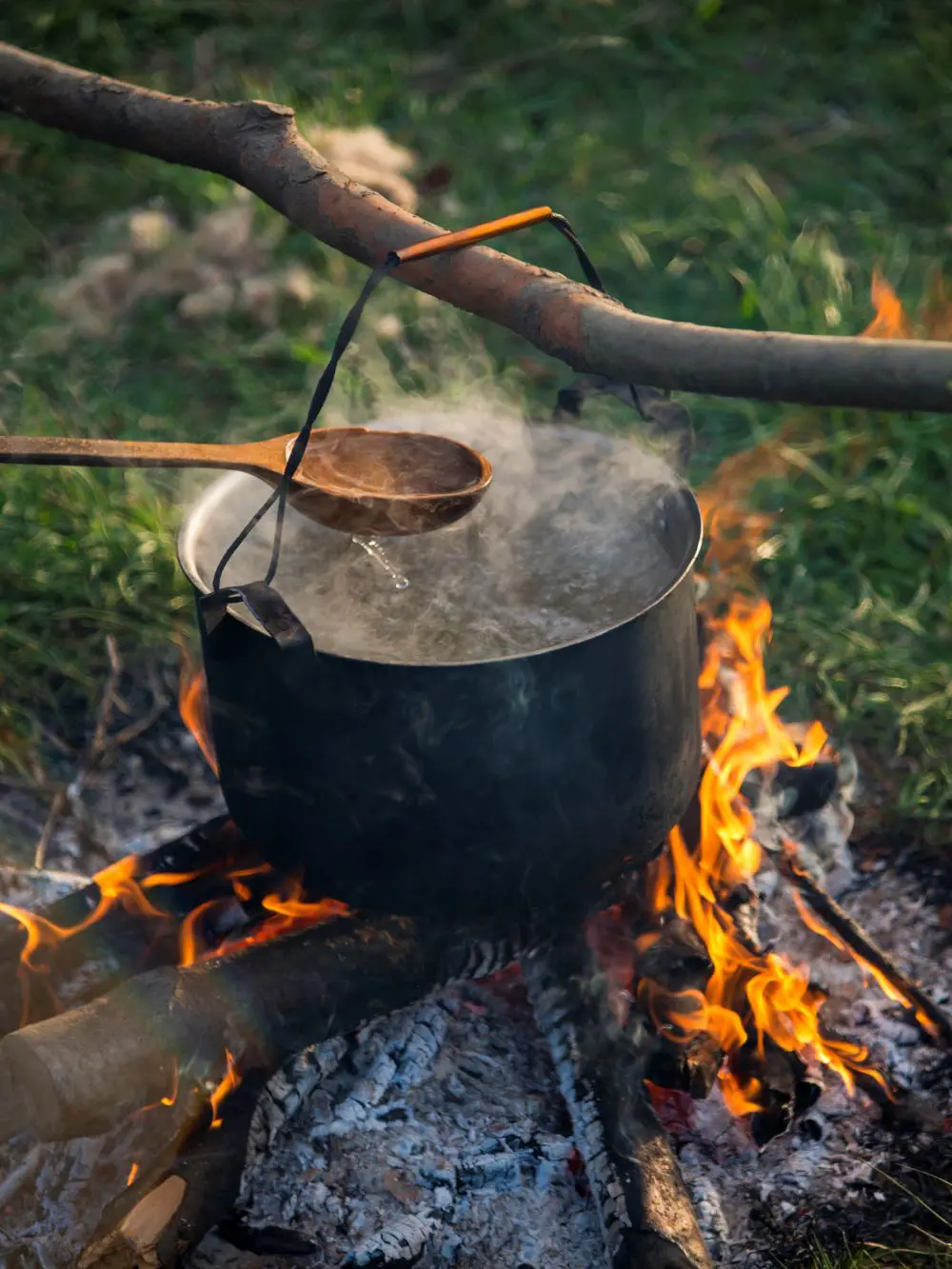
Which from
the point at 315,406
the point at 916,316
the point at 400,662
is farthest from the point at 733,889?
the point at 916,316

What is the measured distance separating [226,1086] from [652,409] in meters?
1.49

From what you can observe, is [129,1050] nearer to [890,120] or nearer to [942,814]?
[942,814]

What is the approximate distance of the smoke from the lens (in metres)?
2.42

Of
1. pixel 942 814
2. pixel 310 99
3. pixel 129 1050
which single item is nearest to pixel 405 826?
pixel 129 1050

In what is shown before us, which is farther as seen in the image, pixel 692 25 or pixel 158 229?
pixel 692 25

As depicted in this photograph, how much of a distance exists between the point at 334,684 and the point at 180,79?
5085 mm

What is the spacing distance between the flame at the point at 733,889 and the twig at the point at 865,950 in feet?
0.12

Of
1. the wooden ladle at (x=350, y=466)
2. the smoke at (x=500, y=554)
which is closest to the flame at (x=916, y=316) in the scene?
the smoke at (x=500, y=554)

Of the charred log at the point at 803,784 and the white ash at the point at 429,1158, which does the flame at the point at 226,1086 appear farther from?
the charred log at the point at 803,784

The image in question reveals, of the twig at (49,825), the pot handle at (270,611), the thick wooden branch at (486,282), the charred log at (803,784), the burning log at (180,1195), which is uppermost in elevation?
the thick wooden branch at (486,282)

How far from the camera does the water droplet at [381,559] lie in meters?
2.58

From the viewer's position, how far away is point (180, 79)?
239 inches

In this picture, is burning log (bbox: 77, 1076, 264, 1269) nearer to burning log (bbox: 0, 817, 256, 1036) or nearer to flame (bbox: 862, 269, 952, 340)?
burning log (bbox: 0, 817, 256, 1036)

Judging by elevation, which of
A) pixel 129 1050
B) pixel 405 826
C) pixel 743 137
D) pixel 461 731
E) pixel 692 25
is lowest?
pixel 129 1050
